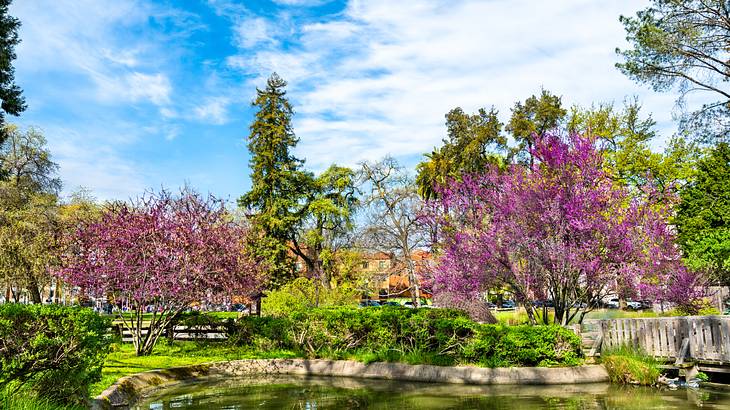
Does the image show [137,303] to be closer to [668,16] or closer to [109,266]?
[109,266]

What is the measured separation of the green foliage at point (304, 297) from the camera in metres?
26.8

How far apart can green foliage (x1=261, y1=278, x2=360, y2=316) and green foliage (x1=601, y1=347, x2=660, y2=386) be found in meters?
15.0

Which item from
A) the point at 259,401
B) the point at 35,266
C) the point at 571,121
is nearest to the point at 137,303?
the point at 259,401

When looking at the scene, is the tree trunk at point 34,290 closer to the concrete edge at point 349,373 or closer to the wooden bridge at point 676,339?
the concrete edge at point 349,373

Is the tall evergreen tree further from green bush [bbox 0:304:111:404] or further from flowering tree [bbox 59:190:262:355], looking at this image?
green bush [bbox 0:304:111:404]

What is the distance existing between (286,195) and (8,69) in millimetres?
22418

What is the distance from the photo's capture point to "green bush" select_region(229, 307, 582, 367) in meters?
14.3

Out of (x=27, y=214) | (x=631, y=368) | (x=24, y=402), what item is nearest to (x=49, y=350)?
(x=24, y=402)

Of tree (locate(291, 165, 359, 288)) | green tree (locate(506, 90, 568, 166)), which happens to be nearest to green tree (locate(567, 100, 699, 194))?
green tree (locate(506, 90, 568, 166))

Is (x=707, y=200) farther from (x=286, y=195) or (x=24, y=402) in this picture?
(x=24, y=402)

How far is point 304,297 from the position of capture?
2803cm

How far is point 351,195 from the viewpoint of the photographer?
1581 inches

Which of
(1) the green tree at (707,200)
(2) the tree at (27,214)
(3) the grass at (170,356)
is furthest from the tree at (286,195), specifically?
(1) the green tree at (707,200)

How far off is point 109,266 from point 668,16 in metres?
21.7
